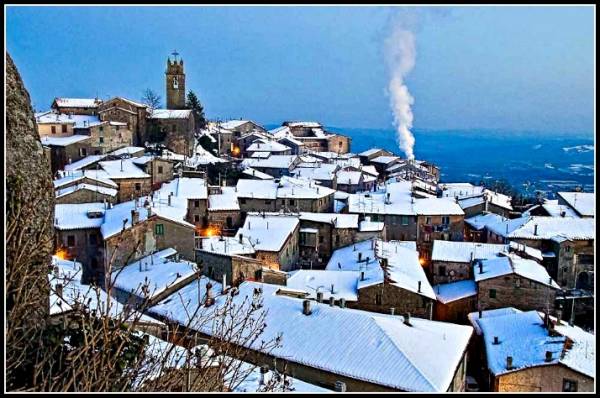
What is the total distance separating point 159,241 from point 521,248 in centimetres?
2024

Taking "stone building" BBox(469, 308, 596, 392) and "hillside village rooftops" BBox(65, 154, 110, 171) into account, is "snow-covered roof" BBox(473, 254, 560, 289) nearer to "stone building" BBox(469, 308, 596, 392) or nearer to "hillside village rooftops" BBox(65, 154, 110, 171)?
"stone building" BBox(469, 308, 596, 392)

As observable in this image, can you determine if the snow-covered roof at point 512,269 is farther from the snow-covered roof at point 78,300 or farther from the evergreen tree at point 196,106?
the evergreen tree at point 196,106

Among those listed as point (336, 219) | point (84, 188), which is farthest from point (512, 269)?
point (84, 188)

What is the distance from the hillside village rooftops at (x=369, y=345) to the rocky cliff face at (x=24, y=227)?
8842 mm

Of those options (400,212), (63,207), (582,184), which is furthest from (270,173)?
(582,184)

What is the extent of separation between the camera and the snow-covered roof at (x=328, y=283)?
2473cm

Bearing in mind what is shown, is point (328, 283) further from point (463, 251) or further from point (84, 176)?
point (84, 176)

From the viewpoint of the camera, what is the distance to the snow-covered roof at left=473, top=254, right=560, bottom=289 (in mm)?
27394

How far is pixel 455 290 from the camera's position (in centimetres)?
2983

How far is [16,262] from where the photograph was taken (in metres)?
5.05

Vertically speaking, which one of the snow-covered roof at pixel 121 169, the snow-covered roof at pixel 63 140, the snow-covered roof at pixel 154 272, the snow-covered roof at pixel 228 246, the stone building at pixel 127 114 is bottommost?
the snow-covered roof at pixel 154 272

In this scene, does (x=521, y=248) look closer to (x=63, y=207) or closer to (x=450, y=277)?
(x=450, y=277)

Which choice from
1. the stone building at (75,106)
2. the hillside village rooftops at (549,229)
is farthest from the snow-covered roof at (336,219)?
the stone building at (75,106)

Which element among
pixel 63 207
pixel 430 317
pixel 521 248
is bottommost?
pixel 430 317
